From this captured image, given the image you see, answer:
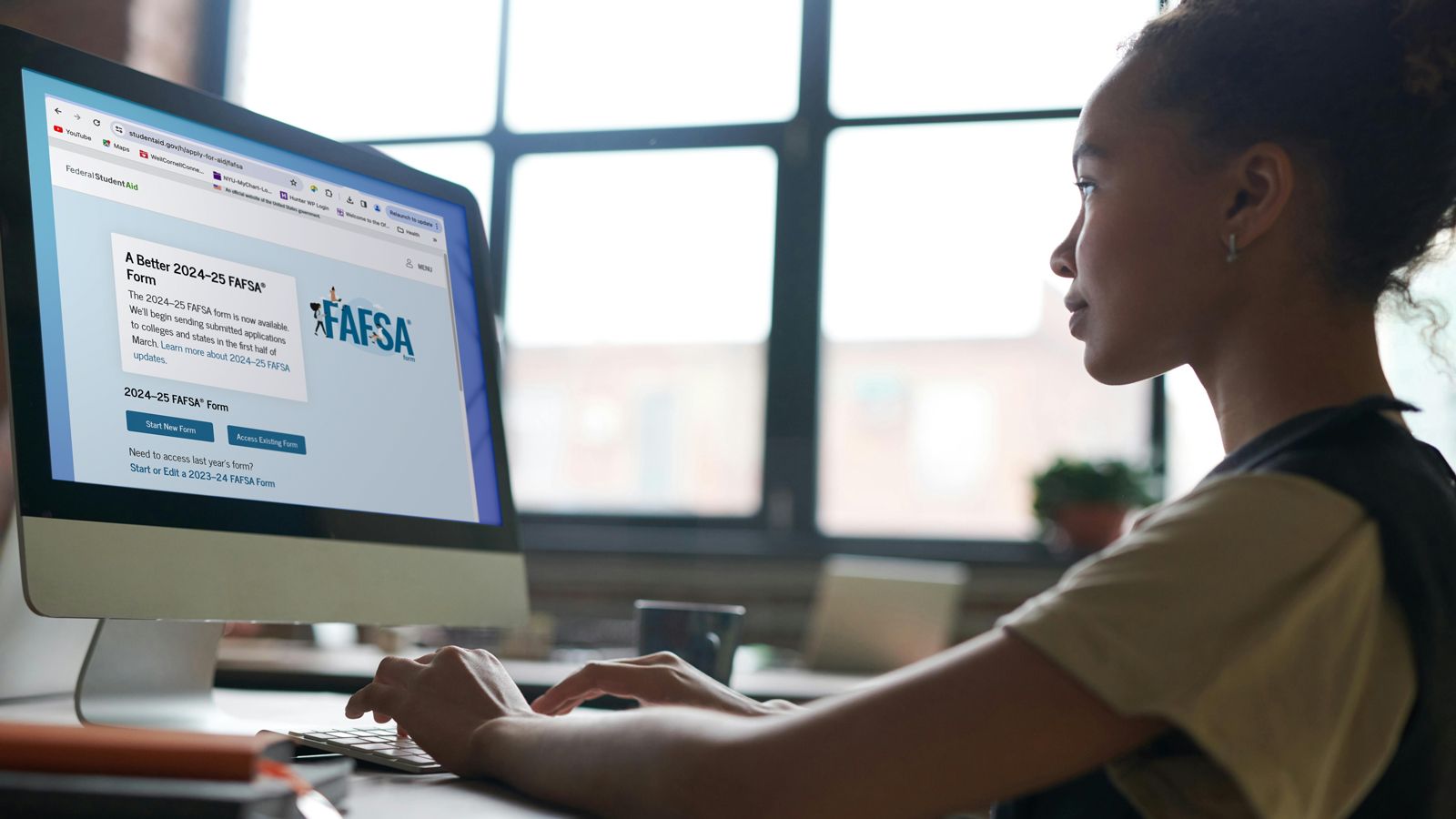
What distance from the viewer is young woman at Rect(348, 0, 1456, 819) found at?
58 cm

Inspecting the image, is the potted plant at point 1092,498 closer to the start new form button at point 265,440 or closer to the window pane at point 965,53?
the window pane at point 965,53

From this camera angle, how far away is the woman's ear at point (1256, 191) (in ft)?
2.55

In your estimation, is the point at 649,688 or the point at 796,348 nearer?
the point at 649,688

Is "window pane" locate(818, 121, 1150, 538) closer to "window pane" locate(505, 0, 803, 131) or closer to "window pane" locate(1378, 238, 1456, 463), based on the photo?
"window pane" locate(505, 0, 803, 131)

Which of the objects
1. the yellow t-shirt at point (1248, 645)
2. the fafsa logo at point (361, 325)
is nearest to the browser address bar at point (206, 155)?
the fafsa logo at point (361, 325)

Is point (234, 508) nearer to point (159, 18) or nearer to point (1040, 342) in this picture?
point (1040, 342)

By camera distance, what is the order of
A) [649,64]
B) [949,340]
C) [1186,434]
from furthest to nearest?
[649,64], [949,340], [1186,434]

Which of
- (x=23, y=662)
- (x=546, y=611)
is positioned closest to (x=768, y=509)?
(x=546, y=611)

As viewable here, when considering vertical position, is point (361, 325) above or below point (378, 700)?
above

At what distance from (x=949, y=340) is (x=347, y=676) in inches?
101

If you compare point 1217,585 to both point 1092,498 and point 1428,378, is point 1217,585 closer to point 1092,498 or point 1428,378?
point 1428,378

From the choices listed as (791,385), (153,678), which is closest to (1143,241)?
(153,678)

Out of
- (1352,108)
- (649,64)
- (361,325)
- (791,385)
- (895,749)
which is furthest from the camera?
(649,64)

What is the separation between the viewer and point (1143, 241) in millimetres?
821
